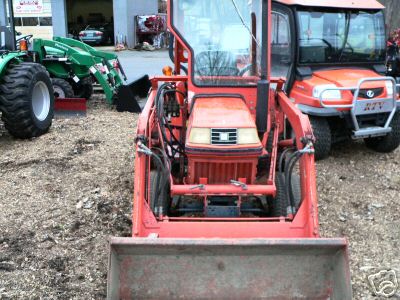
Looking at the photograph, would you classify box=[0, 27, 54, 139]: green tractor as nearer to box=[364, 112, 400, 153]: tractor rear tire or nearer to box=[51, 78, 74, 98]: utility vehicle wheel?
box=[51, 78, 74, 98]: utility vehicle wheel

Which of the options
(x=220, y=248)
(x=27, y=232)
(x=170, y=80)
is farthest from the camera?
(x=170, y=80)

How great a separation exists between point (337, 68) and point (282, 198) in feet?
10.4

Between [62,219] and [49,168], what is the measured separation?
4.35ft

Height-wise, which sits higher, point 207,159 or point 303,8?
point 303,8

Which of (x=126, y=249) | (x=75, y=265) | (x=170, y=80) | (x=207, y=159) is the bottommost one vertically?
(x=75, y=265)

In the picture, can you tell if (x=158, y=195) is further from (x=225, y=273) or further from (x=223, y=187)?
(x=225, y=273)

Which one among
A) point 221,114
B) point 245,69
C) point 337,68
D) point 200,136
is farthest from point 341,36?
point 200,136

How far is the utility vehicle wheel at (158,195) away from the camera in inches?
145

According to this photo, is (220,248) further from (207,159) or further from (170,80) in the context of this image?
(170,80)

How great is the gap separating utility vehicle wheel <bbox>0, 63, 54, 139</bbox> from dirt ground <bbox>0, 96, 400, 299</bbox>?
0.18m

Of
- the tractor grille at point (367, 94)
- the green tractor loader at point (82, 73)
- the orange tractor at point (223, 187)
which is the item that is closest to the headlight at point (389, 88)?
the tractor grille at point (367, 94)

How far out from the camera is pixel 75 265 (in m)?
3.67

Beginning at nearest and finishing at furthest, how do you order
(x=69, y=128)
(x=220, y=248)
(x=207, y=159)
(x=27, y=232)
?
(x=220, y=248), (x=207, y=159), (x=27, y=232), (x=69, y=128)

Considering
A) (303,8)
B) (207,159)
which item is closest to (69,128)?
(303,8)
